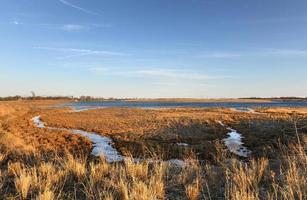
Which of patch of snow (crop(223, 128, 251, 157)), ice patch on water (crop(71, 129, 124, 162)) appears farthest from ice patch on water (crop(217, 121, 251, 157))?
ice patch on water (crop(71, 129, 124, 162))

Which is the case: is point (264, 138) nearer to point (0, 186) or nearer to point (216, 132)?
point (216, 132)

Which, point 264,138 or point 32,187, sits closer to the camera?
point 32,187

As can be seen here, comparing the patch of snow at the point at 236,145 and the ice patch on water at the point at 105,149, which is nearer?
the ice patch on water at the point at 105,149

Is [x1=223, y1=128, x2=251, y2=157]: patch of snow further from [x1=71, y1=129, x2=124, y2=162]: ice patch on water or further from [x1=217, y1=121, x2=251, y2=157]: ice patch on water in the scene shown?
[x1=71, y1=129, x2=124, y2=162]: ice patch on water

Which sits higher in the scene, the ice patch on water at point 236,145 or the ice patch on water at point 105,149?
the ice patch on water at point 236,145

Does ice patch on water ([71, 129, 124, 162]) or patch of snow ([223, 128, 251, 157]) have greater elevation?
patch of snow ([223, 128, 251, 157])

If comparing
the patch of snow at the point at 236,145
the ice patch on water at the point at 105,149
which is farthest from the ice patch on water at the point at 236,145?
the ice patch on water at the point at 105,149

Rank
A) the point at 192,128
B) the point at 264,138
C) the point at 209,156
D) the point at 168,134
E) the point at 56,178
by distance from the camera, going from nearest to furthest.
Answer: the point at 56,178, the point at 209,156, the point at 264,138, the point at 168,134, the point at 192,128

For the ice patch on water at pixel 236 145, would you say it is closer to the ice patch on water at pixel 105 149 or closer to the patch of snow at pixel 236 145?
the patch of snow at pixel 236 145

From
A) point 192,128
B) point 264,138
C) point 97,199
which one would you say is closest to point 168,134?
point 192,128

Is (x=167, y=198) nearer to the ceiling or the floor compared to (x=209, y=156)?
nearer to the ceiling

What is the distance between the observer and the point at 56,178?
6461 mm

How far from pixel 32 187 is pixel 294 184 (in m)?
5.23

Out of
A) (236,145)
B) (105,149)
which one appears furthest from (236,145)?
(105,149)
